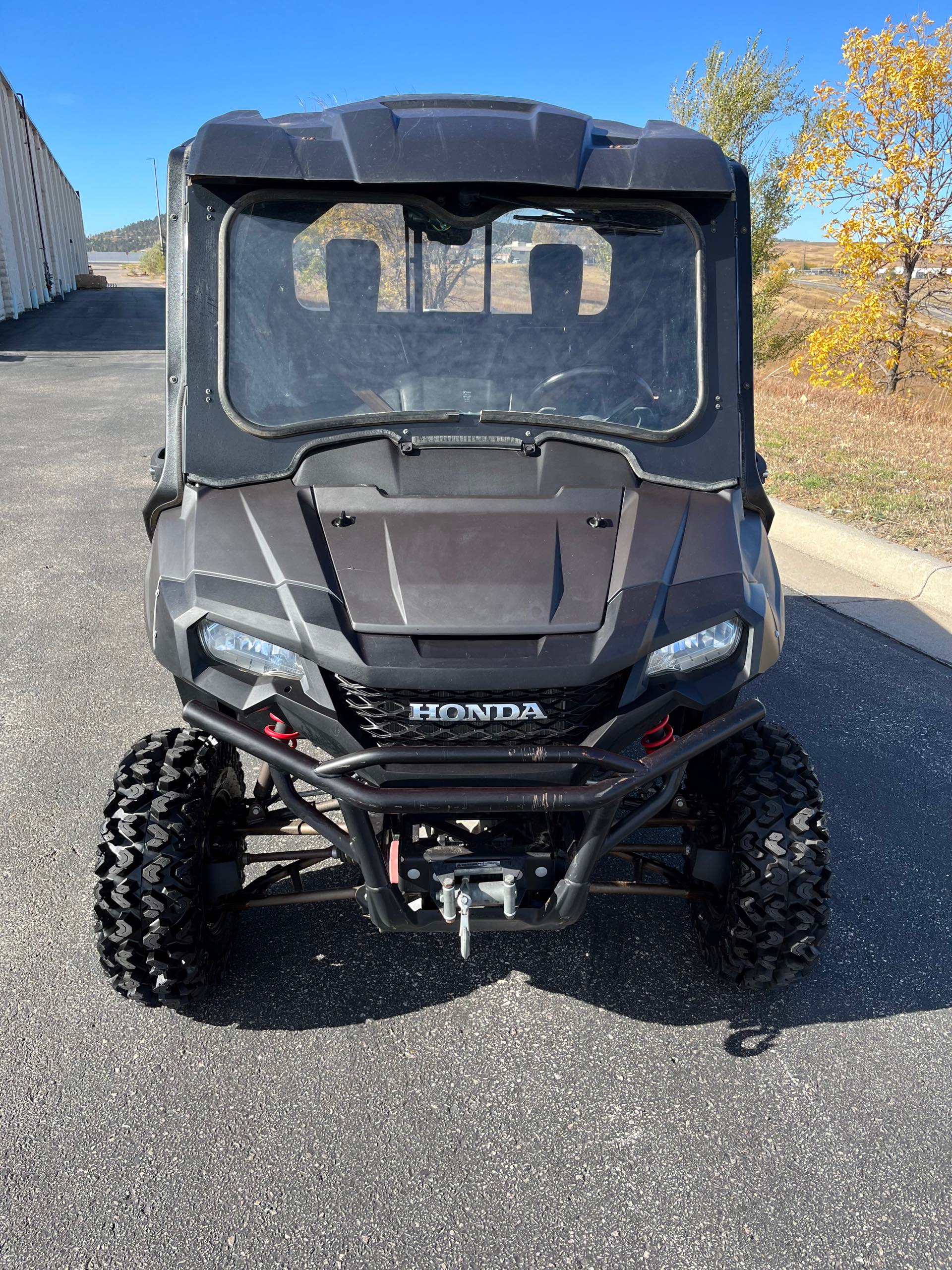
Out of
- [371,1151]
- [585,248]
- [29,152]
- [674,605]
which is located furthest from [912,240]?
[29,152]

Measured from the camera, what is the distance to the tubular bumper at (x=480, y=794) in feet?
7.04

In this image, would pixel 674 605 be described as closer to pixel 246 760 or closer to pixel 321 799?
pixel 321 799

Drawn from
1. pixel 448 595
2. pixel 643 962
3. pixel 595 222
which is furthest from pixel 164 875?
pixel 595 222

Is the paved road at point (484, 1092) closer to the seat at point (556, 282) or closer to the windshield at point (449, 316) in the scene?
the windshield at point (449, 316)

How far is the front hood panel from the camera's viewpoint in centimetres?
224

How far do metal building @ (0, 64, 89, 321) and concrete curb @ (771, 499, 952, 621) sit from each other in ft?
91.0

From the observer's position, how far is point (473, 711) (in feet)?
7.27

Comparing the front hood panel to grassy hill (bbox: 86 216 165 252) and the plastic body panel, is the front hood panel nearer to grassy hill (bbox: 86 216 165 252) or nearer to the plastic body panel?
the plastic body panel

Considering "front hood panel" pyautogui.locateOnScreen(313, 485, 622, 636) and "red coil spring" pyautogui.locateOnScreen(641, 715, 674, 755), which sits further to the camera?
"red coil spring" pyautogui.locateOnScreen(641, 715, 674, 755)

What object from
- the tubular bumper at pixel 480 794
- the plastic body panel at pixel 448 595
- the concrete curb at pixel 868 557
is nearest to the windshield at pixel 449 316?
the plastic body panel at pixel 448 595

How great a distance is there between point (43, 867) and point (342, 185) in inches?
93.7

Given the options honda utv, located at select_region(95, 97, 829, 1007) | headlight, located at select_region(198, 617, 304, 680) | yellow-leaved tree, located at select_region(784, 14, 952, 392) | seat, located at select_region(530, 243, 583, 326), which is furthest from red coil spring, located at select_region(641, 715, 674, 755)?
yellow-leaved tree, located at select_region(784, 14, 952, 392)

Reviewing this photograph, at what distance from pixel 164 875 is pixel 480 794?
904 mm

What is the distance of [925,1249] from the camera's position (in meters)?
2.13
